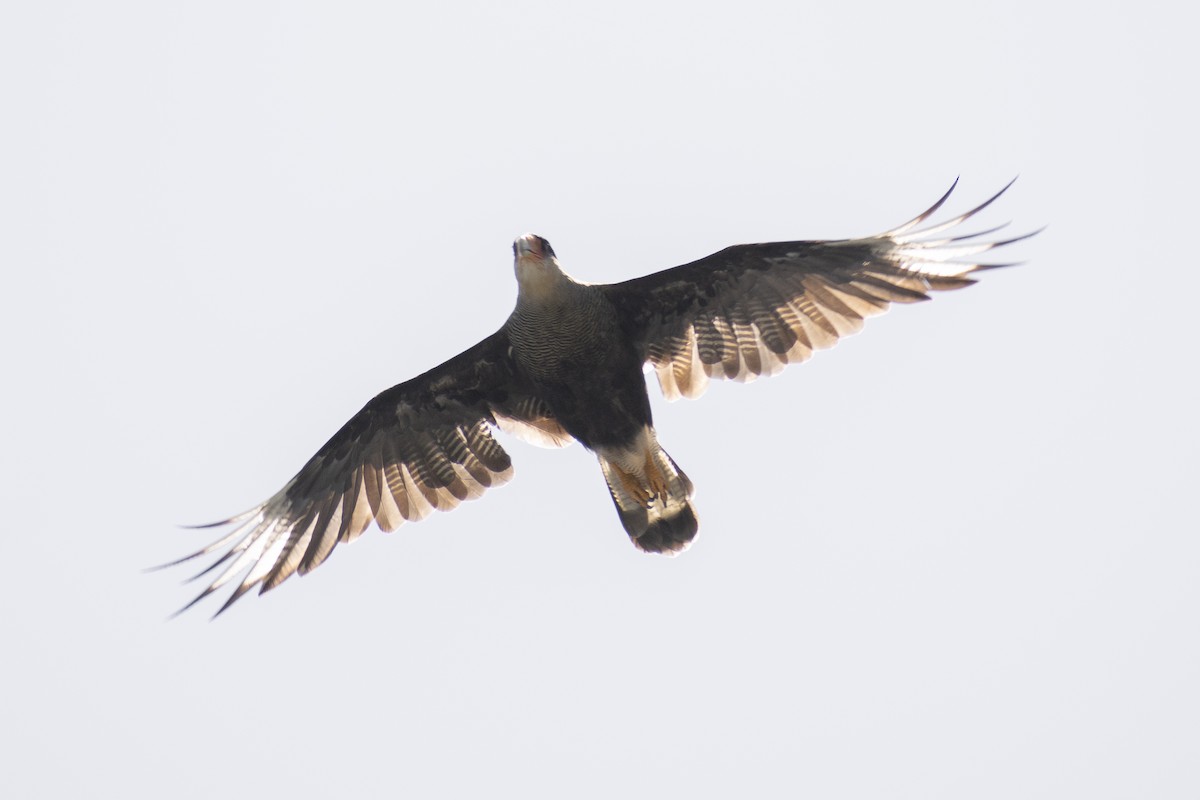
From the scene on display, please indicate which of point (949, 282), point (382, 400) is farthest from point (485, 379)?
point (949, 282)

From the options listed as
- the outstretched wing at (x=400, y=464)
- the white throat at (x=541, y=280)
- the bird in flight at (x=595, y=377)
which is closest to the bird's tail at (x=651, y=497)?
the bird in flight at (x=595, y=377)

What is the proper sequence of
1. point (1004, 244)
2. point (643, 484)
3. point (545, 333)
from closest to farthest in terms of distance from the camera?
point (1004, 244) < point (545, 333) < point (643, 484)

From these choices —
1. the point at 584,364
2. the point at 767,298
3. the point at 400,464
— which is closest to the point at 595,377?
the point at 584,364

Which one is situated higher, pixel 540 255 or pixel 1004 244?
pixel 540 255

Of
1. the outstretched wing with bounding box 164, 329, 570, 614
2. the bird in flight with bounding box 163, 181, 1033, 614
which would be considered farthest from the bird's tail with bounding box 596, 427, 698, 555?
the outstretched wing with bounding box 164, 329, 570, 614

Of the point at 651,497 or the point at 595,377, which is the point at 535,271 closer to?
the point at 595,377

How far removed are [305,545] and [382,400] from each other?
3.54 ft

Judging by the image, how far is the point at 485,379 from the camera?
408 inches

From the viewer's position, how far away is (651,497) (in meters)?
10.3

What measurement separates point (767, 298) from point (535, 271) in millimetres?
1514

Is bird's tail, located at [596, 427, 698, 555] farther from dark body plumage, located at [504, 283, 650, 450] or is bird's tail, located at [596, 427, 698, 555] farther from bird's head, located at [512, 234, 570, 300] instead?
bird's head, located at [512, 234, 570, 300]

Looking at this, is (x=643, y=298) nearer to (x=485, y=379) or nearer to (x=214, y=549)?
(x=485, y=379)

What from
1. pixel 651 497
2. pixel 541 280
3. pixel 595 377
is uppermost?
pixel 541 280

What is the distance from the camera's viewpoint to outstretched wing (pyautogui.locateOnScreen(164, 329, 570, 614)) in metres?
10.3
